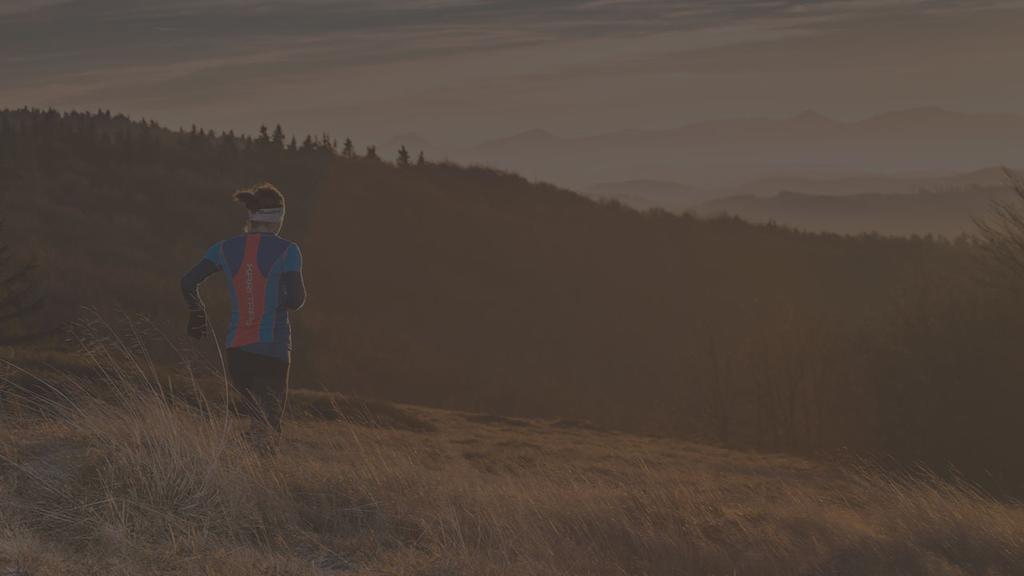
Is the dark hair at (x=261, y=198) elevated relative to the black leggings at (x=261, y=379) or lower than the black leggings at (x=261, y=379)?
elevated

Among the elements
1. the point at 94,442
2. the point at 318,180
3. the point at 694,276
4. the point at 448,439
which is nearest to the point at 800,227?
the point at 694,276

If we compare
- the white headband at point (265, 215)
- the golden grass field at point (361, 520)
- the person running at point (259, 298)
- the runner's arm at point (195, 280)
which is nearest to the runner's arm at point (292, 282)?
the person running at point (259, 298)

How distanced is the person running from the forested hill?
68.3ft

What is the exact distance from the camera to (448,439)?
745 inches

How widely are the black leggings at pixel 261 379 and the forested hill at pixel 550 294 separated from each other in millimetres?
20825

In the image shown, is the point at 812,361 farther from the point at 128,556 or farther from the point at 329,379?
the point at 128,556

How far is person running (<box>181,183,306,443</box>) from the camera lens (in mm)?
7617

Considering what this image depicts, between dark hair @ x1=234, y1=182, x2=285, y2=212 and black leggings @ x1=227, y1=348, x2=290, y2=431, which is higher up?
dark hair @ x1=234, y1=182, x2=285, y2=212

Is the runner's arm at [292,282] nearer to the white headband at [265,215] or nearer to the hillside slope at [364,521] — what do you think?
the white headband at [265,215]

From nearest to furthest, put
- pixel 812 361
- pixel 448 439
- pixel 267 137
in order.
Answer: pixel 448 439 → pixel 812 361 → pixel 267 137

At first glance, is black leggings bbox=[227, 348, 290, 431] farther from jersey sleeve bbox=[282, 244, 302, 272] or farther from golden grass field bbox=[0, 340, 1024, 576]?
jersey sleeve bbox=[282, 244, 302, 272]

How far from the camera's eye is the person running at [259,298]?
25.0 ft

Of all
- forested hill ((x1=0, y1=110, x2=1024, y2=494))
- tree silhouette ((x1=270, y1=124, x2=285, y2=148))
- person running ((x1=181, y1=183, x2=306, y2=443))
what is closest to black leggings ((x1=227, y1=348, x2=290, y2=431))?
person running ((x1=181, y1=183, x2=306, y2=443))

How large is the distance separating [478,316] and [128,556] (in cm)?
5780
